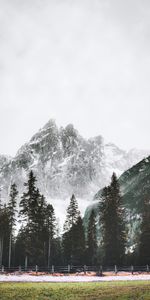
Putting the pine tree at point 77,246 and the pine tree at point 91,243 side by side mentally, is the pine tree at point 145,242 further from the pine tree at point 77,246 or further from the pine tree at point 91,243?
the pine tree at point 91,243

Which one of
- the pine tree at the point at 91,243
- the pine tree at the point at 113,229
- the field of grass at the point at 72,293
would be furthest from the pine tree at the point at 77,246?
the field of grass at the point at 72,293

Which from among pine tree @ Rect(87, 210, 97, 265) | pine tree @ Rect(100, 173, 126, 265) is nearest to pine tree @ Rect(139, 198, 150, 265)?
pine tree @ Rect(100, 173, 126, 265)

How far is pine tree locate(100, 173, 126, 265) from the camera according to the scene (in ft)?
207

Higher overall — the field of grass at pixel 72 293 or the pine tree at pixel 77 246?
the pine tree at pixel 77 246

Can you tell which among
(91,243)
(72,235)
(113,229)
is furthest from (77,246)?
(113,229)

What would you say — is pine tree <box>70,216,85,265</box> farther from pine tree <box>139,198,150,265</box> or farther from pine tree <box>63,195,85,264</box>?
pine tree <box>139,198,150,265</box>

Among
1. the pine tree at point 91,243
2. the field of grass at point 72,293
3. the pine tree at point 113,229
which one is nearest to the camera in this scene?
the field of grass at point 72,293

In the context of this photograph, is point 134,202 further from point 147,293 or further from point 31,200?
point 147,293

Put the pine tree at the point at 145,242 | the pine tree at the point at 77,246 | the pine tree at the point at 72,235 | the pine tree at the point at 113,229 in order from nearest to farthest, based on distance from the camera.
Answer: the pine tree at the point at 113,229 → the pine tree at the point at 145,242 → the pine tree at the point at 77,246 → the pine tree at the point at 72,235

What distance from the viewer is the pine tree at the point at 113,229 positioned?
207ft

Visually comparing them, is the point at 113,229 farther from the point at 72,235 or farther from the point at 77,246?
the point at 72,235

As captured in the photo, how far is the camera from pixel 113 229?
6512cm

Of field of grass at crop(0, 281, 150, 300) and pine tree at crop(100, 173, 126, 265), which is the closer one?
field of grass at crop(0, 281, 150, 300)

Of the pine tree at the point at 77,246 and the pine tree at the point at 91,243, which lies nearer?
the pine tree at the point at 77,246
